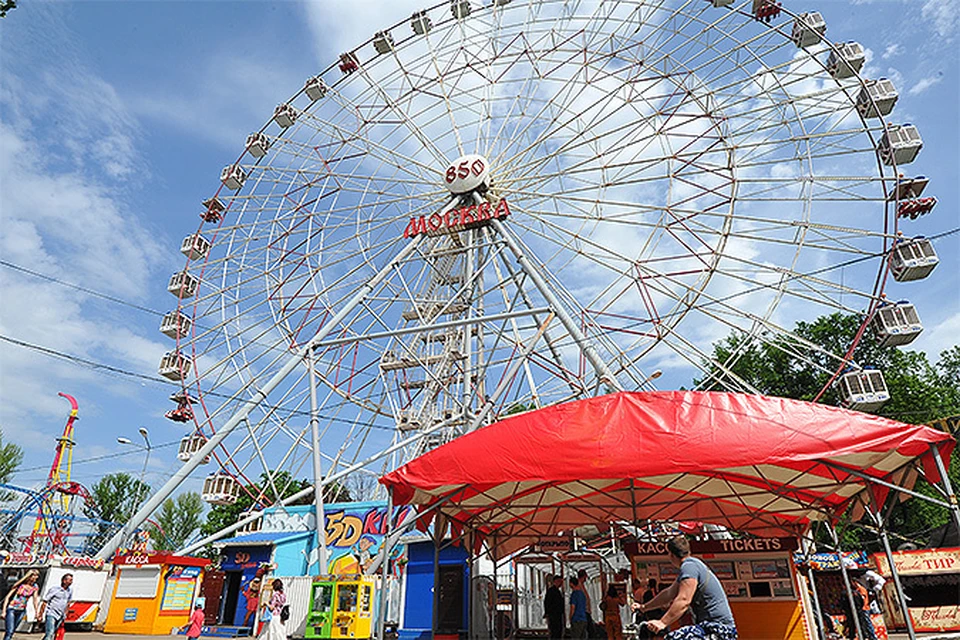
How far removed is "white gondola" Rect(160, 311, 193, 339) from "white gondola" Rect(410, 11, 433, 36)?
13112 millimetres

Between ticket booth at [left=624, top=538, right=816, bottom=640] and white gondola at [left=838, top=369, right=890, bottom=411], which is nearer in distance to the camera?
ticket booth at [left=624, top=538, right=816, bottom=640]

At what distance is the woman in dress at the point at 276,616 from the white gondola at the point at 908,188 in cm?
1755

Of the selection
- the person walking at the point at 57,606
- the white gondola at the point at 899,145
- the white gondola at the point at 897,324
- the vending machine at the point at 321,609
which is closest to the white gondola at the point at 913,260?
the white gondola at the point at 897,324

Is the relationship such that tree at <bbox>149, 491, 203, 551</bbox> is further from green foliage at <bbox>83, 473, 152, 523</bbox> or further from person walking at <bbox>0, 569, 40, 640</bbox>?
person walking at <bbox>0, 569, 40, 640</bbox>

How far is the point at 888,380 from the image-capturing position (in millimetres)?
32844

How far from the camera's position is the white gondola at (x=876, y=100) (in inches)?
672

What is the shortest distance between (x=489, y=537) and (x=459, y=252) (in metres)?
9.69

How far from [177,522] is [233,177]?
45.7 metres

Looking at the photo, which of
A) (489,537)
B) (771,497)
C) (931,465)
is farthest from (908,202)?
(489,537)

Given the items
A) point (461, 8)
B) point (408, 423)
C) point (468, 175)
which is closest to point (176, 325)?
point (408, 423)

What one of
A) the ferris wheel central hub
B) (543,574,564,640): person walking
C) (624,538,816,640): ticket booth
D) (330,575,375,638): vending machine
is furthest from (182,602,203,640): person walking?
the ferris wheel central hub

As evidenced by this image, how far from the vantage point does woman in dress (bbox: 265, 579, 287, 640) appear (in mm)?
11414

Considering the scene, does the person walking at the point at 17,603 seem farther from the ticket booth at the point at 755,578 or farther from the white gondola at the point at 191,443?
the ticket booth at the point at 755,578

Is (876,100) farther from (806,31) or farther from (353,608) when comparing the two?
(353,608)
